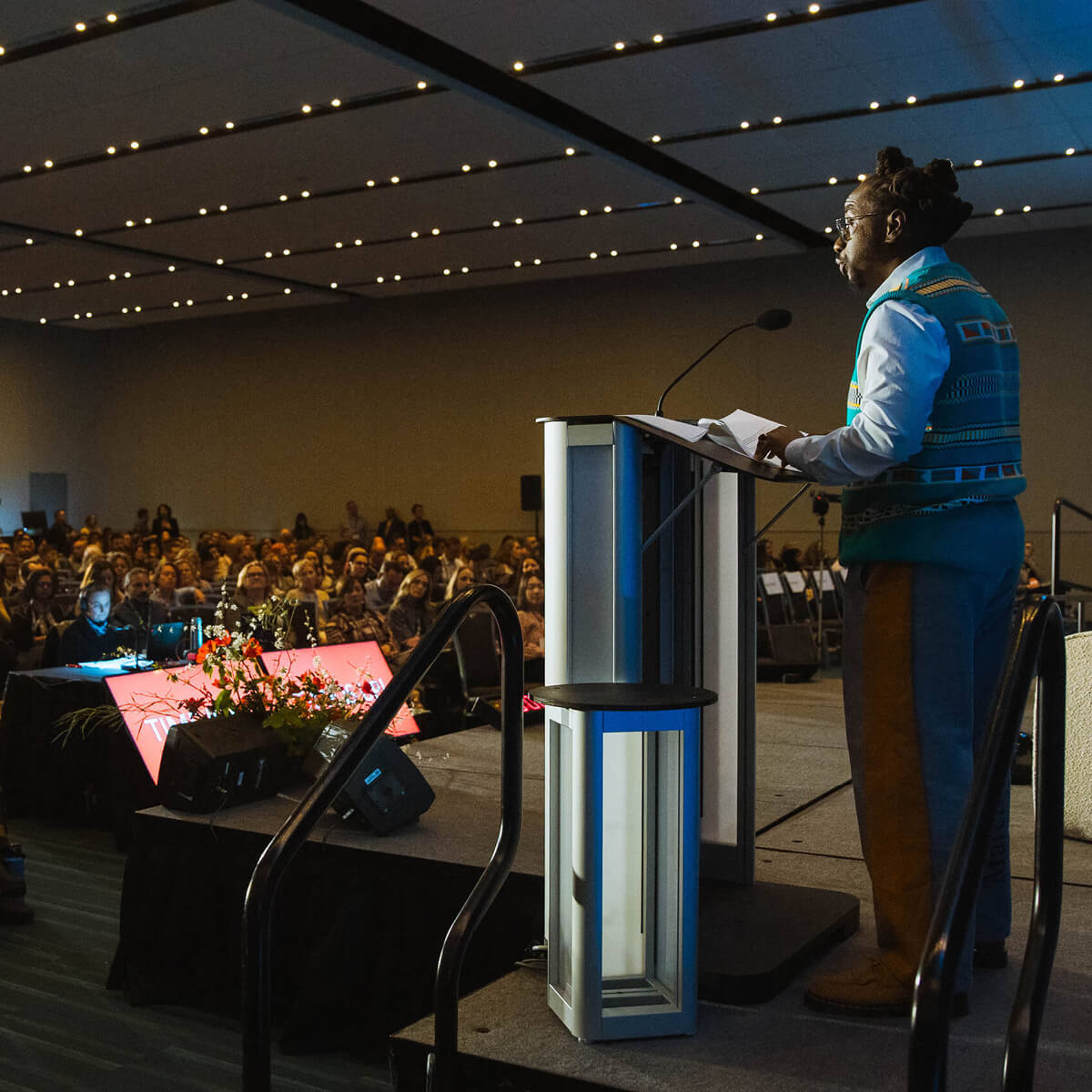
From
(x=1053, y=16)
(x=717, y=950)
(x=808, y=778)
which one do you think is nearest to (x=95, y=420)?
(x=1053, y=16)

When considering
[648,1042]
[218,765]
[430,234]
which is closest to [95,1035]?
[218,765]

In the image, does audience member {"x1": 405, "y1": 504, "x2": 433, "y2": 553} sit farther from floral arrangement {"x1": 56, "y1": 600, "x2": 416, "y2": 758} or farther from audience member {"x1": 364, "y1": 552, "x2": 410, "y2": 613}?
floral arrangement {"x1": 56, "y1": 600, "x2": 416, "y2": 758}

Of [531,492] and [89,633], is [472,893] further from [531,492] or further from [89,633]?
[531,492]

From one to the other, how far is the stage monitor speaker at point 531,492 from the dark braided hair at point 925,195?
650 inches

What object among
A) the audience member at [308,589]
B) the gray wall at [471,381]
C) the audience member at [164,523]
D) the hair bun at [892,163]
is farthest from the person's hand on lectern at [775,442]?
the audience member at [164,523]

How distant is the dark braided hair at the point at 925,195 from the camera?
96.2 inches

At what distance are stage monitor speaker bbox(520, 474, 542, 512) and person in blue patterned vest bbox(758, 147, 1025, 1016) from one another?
1652cm

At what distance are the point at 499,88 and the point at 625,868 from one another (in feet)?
29.6

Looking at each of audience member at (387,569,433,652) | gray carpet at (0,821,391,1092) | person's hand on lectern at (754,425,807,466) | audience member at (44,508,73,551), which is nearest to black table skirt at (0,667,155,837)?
gray carpet at (0,821,391,1092)

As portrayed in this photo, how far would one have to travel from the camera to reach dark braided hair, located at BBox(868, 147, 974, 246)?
8.02 feet

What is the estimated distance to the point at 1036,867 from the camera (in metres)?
2.12

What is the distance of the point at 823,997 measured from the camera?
8.24 ft

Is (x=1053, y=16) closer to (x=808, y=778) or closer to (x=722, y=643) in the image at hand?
(x=808, y=778)

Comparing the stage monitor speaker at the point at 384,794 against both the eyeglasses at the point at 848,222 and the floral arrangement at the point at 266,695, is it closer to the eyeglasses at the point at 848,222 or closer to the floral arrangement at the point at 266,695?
the floral arrangement at the point at 266,695
